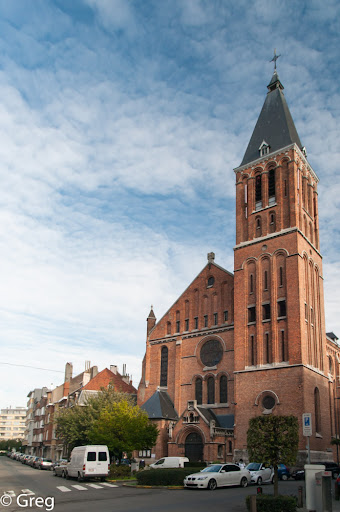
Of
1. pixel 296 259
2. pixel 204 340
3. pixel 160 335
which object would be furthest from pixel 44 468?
pixel 296 259

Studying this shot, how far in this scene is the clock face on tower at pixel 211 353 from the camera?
142ft

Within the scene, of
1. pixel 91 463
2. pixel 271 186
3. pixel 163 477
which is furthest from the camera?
pixel 271 186

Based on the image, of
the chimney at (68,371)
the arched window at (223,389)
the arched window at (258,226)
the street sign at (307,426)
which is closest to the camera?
the street sign at (307,426)

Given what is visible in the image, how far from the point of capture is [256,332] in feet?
129

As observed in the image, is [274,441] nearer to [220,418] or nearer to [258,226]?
[220,418]

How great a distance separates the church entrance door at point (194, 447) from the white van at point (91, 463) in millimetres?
11093

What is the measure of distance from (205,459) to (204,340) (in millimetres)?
11290

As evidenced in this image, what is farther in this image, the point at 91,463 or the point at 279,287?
the point at 279,287

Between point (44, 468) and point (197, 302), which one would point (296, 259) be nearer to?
point (197, 302)

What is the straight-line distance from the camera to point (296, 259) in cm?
3878

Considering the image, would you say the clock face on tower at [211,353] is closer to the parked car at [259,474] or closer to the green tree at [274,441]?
the parked car at [259,474]

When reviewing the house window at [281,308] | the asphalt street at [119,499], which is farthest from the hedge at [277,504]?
the house window at [281,308]

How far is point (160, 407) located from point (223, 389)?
582cm

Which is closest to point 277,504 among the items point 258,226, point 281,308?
point 281,308
